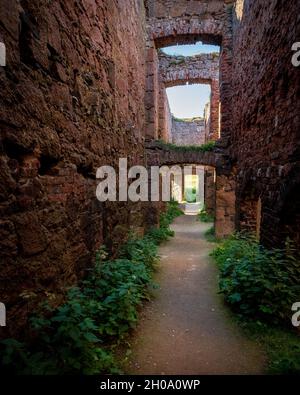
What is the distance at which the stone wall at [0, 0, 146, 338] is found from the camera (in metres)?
1.95

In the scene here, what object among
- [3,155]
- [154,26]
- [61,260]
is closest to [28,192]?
[3,155]

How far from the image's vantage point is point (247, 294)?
3.85 meters

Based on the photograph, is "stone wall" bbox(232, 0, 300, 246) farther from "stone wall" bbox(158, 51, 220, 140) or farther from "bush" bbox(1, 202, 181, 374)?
"stone wall" bbox(158, 51, 220, 140)

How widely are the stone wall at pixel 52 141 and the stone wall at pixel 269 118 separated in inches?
102

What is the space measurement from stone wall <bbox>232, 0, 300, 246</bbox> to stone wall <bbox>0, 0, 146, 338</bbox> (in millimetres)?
2594

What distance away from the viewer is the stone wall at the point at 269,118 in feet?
12.3

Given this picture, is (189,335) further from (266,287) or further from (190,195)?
(190,195)

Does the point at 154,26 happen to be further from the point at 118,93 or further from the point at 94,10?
the point at 94,10

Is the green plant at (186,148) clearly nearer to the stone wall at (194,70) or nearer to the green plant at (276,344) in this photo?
the stone wall at (194,70)

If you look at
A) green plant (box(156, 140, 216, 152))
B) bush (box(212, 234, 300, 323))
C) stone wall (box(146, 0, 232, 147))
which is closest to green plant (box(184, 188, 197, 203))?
green plant (box(156, 140, 216, 152))

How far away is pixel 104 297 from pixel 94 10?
12.2ft

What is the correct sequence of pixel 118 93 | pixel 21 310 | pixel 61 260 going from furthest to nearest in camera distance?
1. pixel 118 93
2. pixel 61 260
3. pixel 21 310

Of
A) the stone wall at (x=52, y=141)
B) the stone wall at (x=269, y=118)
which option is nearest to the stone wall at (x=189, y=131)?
the stone wall at (x=269, y=118)

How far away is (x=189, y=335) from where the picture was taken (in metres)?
3.36
